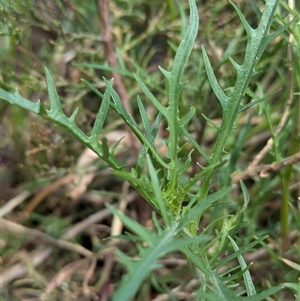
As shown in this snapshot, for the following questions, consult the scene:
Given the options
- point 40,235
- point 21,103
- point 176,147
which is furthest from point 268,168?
point 40,235

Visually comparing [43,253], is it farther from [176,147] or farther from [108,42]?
[176,147]

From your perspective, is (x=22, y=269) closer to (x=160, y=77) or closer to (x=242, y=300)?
(x=160, y=77)

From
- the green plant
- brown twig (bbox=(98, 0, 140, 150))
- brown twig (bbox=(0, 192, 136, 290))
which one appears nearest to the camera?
the green plant

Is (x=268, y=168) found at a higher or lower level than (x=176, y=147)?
lower

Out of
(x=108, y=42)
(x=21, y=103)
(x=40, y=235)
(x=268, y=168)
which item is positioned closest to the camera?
(x=21, y=103)

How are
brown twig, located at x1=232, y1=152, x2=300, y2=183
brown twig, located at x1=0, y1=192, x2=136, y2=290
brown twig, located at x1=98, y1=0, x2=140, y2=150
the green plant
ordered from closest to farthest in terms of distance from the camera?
the green plant → brown twig, located at x1=232, y1=152, x2=300, y2=183 → brown twig, located at x1=98, y1=0, x2=140, y2=150 → brown twig, located at x1=0, y1=192, x2=136, y2=290

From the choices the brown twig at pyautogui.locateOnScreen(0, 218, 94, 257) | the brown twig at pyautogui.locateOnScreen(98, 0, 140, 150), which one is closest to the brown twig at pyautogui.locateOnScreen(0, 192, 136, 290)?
the brown twig at pyautogui.locateOnScreen(0, 218, 94, 257)

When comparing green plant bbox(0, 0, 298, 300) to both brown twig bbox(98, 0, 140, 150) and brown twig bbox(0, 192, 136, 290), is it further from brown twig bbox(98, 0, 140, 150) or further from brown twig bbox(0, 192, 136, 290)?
brown twig bbox(0, 192, 136, 290)

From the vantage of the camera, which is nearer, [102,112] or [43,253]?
[102,112]

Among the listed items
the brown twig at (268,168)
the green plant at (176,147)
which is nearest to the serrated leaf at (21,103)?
the green plant at (176,147)

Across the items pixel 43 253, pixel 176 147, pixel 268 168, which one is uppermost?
pixel 176 147

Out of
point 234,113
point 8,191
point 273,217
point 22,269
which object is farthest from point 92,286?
point 234,113
